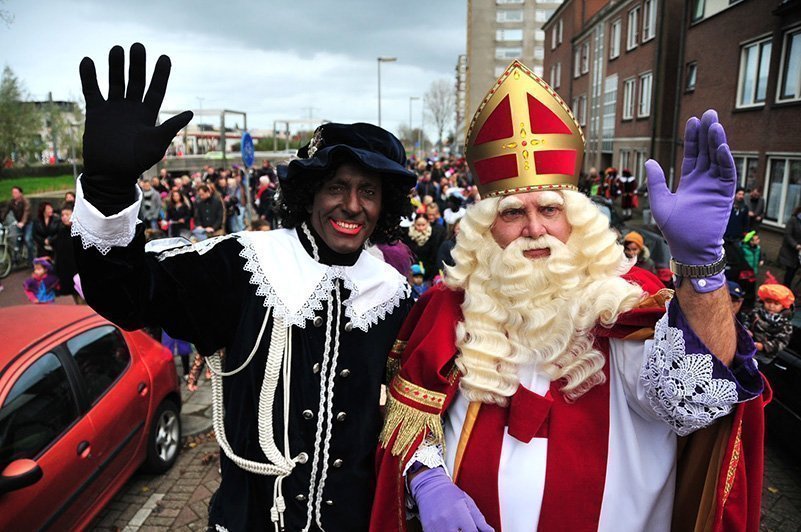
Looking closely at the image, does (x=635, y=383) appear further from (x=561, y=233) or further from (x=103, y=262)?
(x=103, y=262)

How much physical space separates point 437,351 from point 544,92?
1041 millimetres

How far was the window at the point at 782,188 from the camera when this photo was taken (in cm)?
1316

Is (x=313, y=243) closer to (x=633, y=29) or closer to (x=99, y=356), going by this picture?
(x=99, y=356)

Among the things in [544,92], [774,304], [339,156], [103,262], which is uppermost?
[544,92]

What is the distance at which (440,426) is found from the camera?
1890mm

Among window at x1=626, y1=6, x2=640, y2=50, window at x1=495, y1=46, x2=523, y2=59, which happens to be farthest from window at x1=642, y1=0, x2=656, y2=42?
window at x1=495, y1=46, x2=523, y2=59

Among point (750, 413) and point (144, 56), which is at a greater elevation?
point (144, 56)

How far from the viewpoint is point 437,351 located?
1.85 meters

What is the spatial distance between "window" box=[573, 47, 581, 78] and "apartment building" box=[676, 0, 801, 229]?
1564cm

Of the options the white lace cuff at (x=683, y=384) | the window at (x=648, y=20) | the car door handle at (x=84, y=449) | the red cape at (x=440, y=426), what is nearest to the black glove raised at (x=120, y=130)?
the red cape at (x=440, y=426)

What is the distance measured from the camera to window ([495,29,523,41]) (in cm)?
6281

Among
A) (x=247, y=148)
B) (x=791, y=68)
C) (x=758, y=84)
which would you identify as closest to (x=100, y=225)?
(x=247, y=148)

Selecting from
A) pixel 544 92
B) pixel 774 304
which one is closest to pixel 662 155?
pixel 774 304

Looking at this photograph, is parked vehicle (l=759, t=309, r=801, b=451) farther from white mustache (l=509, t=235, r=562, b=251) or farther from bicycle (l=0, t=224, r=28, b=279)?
bicycle (l=0, t=224, r=28, b=279)
